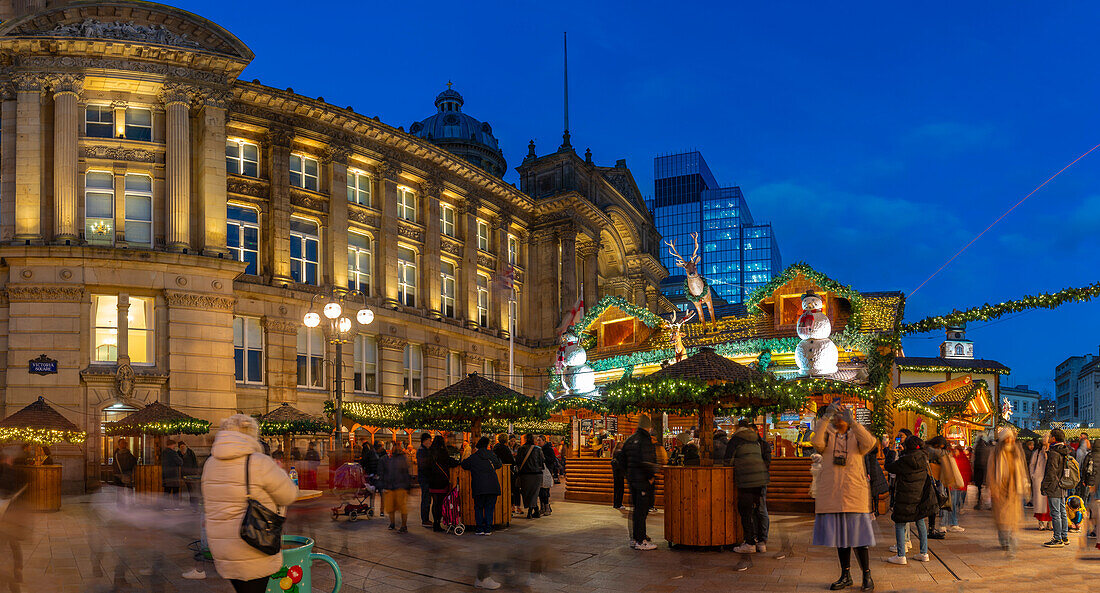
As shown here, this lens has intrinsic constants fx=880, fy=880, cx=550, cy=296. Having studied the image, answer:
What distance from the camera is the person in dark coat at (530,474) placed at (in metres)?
18.1

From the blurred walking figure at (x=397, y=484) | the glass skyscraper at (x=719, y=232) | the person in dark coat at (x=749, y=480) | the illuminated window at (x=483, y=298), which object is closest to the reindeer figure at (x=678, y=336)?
the blurred walking figure at (x=397, y=484)

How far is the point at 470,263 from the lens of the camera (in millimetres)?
48562

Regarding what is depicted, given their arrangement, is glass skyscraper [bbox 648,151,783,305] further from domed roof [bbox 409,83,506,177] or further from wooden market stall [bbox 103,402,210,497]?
wooden market stall [bbox 103,402,210,497]

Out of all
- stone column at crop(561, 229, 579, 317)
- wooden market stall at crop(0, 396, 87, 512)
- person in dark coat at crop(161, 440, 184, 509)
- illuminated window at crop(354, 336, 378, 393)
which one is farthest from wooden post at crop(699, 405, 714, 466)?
stone column at crop(561, 229, 579, 317)

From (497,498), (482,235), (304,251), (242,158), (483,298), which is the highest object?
(242,158)

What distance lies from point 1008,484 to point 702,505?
4.27 m

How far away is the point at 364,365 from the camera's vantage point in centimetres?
4069

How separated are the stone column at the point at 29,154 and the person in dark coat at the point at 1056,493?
31.1 metres

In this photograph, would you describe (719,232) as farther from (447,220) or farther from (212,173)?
(212,173)

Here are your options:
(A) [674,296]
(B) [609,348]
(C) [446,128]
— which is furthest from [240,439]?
(A) [674,296]

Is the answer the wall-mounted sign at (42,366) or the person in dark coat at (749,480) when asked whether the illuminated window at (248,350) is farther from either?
the person in dark coat at (749,480)

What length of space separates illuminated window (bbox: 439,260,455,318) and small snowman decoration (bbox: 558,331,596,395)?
14124mm

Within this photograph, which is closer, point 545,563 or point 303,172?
point 545,563

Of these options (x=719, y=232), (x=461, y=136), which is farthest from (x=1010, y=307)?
(x=719, y=232)
